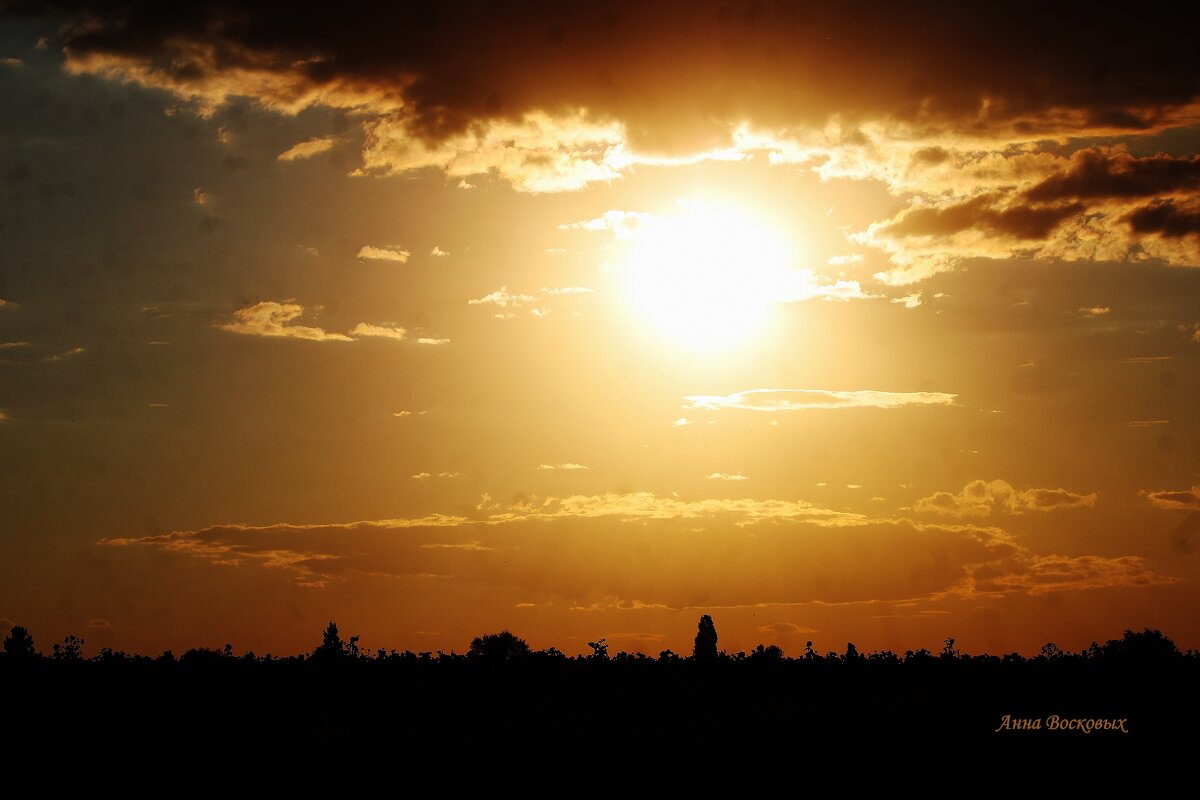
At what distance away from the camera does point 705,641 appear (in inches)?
6565

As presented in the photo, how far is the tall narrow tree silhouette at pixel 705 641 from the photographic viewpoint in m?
164

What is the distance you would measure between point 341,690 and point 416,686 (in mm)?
8618

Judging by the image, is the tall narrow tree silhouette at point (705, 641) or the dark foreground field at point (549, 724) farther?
the tall narrow tree silhouette at point (705, 641)

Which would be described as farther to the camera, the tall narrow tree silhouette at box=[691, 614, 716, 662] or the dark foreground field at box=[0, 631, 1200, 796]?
the tall narrow tree silhouette at box=[691, 614, 716, 662]

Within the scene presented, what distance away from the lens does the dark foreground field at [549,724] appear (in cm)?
7619

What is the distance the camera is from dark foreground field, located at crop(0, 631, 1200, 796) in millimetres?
76188

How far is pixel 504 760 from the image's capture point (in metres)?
79.8

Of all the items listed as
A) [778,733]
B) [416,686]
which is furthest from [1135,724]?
[416,686]

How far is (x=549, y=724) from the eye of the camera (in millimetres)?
95938

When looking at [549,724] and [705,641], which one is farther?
[705,641]

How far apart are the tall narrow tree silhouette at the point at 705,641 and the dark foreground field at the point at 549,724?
19.5 meters

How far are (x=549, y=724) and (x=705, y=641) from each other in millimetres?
74008

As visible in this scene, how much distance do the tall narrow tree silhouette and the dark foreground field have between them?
19.5 m

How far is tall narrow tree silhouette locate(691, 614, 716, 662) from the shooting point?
164 m
